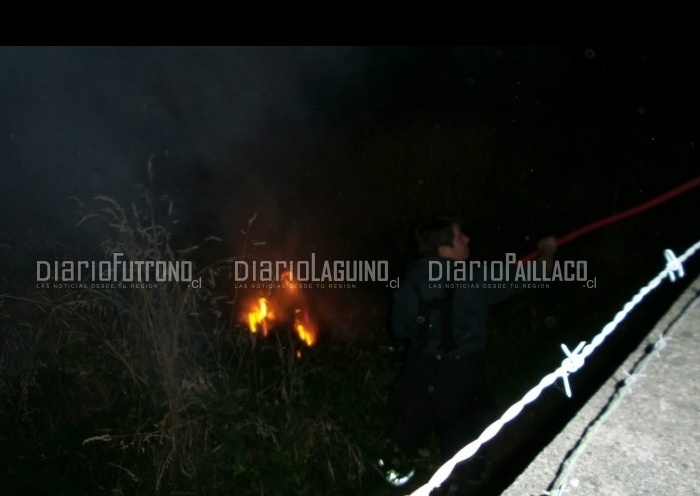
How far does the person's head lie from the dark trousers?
0.58 m

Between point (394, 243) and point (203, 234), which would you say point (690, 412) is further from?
point (203, 234)

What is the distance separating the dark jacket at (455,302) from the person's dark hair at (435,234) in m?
0.10

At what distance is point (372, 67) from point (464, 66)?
1.20m

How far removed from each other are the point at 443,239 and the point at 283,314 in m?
2.88

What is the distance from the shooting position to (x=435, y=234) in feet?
11.0

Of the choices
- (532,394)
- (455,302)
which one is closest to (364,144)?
(455,302)

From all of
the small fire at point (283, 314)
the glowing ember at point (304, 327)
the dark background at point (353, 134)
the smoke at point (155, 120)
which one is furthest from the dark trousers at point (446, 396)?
the smoke at point (155, 120)

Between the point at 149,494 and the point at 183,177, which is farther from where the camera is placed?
the point at 183,177

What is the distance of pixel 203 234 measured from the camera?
745 cm

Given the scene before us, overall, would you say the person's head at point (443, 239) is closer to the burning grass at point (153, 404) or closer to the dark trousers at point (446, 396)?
the dark trousers at point (446, 396)

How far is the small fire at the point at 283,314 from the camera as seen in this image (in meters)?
5.46

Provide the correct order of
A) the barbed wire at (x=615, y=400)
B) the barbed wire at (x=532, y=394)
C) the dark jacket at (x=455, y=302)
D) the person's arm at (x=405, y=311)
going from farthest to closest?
1. the person's arm at (x=405, y=311)
2. the dark jacket at (x=455, y=302)
3. the barbed wire at (x=615, y=400)
4. the barbed wire at (x=532, y=394)

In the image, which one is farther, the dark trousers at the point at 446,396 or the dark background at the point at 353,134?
the dark background at the point at 353,134

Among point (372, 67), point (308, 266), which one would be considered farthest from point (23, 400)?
point (372, 67)
